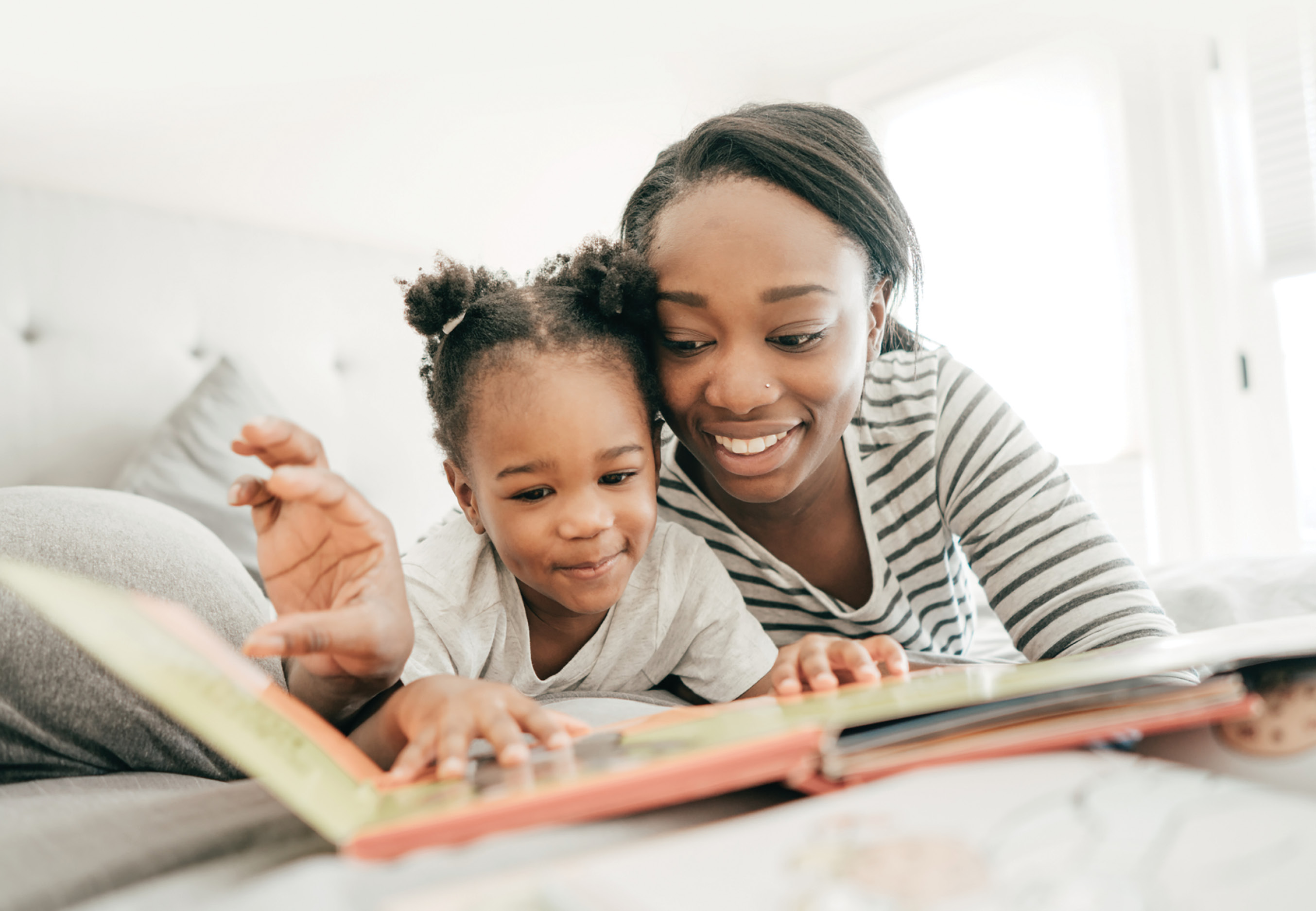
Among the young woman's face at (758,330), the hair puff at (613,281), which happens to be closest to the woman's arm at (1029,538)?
the young woman's face at (758,330)

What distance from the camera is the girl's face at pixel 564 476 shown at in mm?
762

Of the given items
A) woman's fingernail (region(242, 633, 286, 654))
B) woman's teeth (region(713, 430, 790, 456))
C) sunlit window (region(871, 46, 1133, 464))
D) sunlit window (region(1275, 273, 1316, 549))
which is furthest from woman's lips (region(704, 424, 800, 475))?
sunlit window (region(1275, 273, 1316, 549))

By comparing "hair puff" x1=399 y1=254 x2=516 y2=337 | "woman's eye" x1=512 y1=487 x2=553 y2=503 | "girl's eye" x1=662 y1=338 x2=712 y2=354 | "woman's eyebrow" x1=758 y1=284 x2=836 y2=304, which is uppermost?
"hair puff" x1=399 y1=254 x2=516 y2=337

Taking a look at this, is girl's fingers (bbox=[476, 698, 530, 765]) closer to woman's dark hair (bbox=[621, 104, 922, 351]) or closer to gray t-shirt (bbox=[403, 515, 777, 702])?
gray t-shirt (bbox=[403, 515, 777, 702])

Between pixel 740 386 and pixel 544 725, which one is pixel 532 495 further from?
pixel 544 725

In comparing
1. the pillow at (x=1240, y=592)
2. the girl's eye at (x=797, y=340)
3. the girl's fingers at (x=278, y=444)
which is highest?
the girl's eye at (x=797, y=340)

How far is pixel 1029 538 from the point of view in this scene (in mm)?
847

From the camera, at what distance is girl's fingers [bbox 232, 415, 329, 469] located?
518mm

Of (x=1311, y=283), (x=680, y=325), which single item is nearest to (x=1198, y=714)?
(x=680, y=325)

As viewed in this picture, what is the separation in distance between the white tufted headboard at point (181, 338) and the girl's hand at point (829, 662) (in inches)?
45.3

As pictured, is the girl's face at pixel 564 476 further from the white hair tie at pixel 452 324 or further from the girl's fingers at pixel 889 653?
the girl's fingers at pixel 889 653

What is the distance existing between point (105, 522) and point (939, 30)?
2.79 meters

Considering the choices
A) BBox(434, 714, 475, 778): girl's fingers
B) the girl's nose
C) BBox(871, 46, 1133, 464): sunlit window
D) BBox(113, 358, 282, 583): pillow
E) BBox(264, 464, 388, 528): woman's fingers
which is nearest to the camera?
BBox(434, 714, 475, 778): girl's fingers

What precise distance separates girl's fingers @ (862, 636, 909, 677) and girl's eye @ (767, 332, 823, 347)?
31 centimetres
